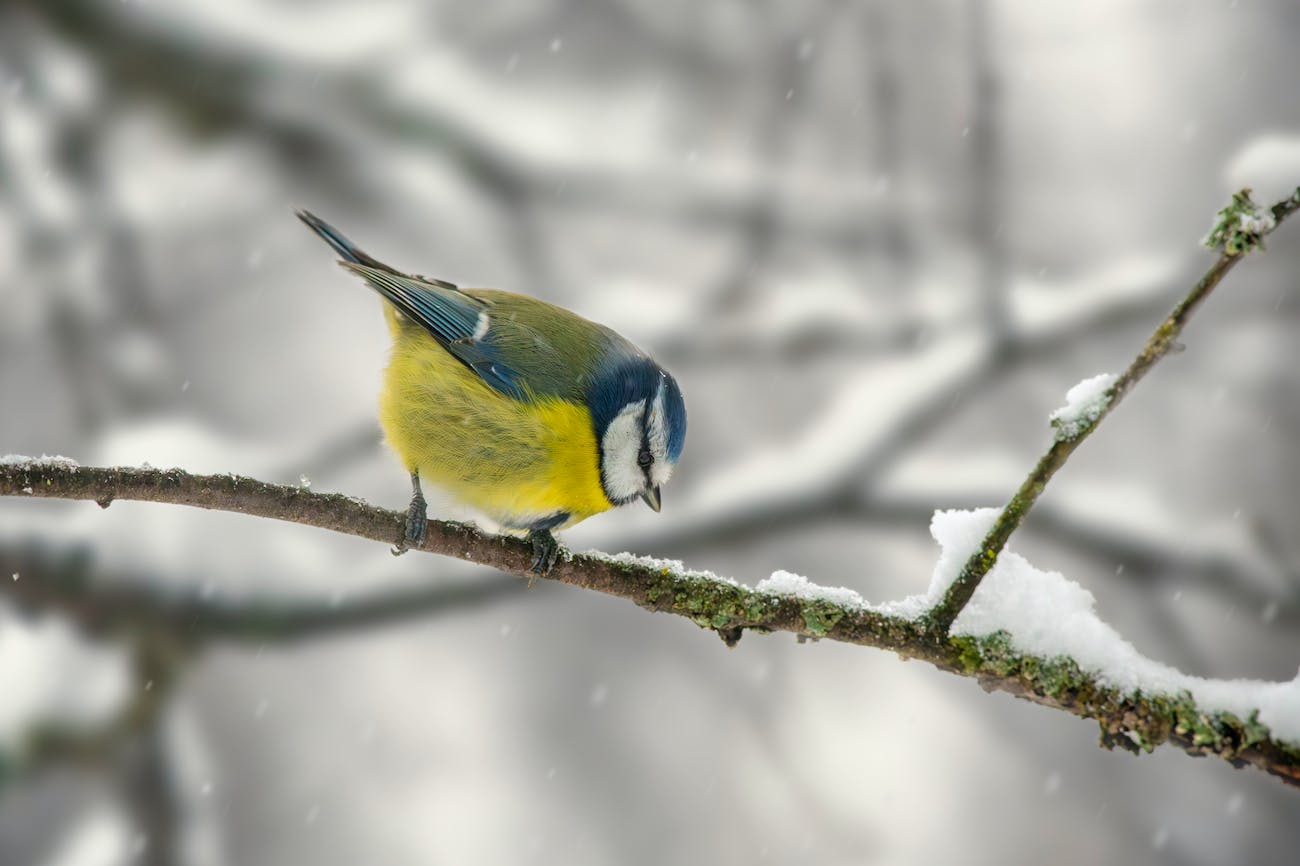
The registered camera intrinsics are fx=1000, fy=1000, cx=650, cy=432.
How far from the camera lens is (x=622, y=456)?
3068 millimetres

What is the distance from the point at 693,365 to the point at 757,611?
309 centimetres

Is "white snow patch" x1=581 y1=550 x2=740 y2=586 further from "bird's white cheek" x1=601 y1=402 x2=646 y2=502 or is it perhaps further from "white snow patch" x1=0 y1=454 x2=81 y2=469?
"white snow patch" x1=0 y1=454 x2=81 y2=469

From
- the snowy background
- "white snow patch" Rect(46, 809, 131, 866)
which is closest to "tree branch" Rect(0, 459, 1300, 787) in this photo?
the snowy background

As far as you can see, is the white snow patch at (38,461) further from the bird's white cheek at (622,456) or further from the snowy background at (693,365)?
the snowy background at (693,365)

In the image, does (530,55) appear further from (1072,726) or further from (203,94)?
(1072,726)

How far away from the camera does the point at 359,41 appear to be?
17.7 ft

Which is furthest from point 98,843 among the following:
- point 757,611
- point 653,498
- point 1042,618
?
point 1042,618

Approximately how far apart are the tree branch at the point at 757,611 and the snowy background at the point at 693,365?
6.36ft

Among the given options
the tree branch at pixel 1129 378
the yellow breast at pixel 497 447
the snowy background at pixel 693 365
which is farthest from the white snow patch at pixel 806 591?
the snowy background at pixel 693 365

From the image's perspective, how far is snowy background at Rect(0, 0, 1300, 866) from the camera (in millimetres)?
4531

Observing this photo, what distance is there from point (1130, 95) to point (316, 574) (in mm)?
5622

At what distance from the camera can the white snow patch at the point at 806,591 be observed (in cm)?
204

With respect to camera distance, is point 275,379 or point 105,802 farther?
point 275,379

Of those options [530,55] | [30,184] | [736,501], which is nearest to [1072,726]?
[736,501]
